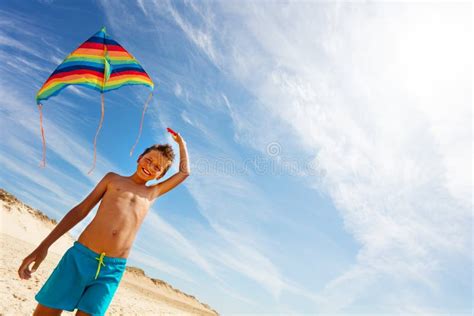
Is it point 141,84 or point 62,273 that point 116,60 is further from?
point 62,273

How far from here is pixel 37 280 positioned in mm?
7266

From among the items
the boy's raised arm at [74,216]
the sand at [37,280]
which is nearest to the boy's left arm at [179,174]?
the boy's raised arm at [74,216]

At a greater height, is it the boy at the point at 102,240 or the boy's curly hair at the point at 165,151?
the boy's curly hair at the point at 165,151

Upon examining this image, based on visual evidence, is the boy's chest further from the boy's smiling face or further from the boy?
the boy's smiling face

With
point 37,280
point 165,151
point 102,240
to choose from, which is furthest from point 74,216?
point 37,280

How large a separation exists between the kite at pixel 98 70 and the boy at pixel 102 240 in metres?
0.88

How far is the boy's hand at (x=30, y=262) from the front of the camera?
3.28 metres

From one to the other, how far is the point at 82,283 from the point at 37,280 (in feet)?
16.0

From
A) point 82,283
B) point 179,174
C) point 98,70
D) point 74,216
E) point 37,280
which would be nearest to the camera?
point 82,283

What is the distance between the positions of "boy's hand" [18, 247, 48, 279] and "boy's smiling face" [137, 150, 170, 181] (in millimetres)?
1165

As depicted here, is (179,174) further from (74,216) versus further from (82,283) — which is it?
(82,283)

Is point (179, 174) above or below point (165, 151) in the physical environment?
below

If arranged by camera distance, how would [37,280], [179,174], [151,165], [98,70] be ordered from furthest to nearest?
1. [37,280]
2. [98,70]
3. [179,174]
4. [151,165]

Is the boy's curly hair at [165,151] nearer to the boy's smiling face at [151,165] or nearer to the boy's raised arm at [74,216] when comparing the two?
the boy's smiling face at [151,165]
